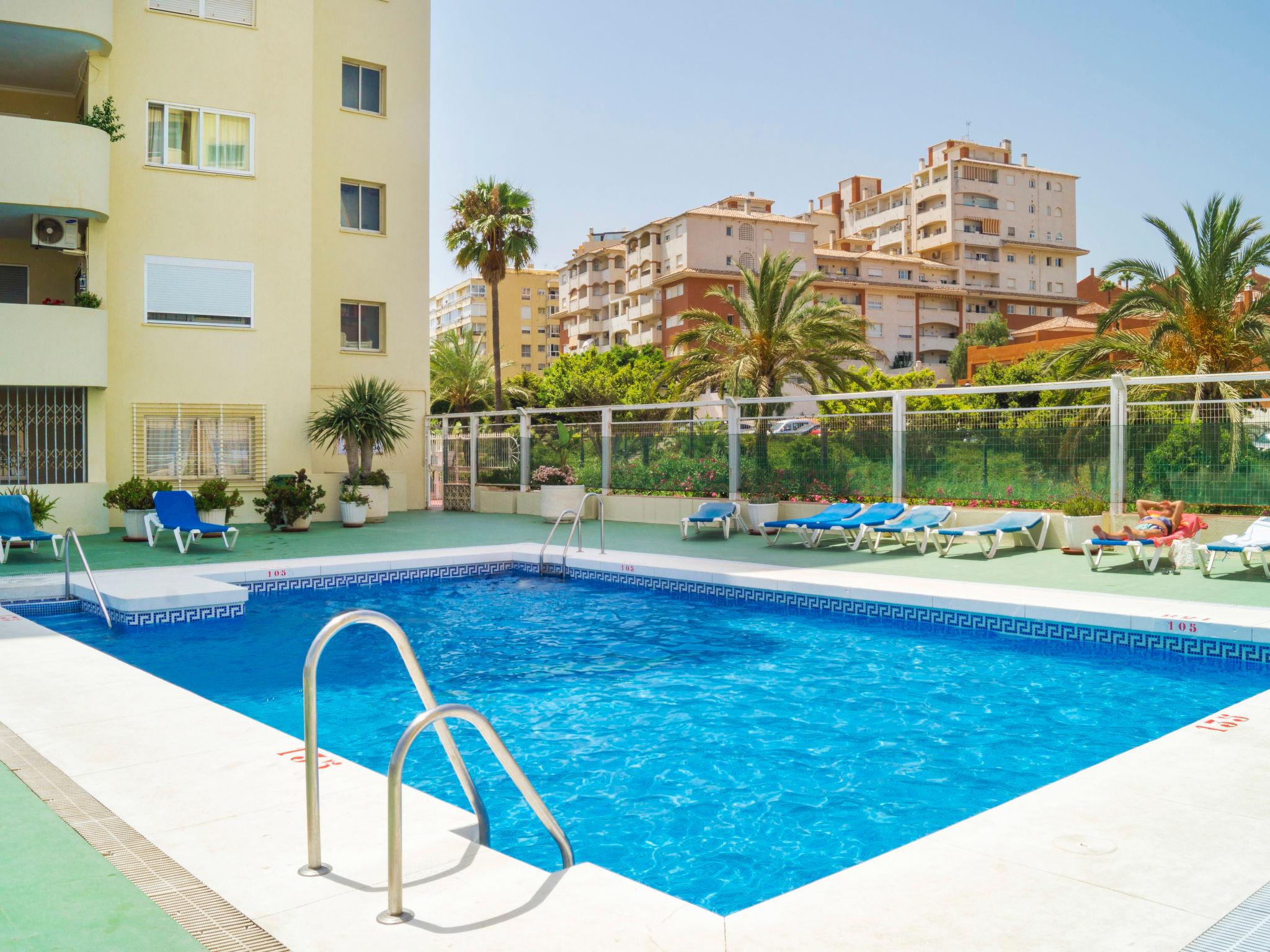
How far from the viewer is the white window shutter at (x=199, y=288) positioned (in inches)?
742

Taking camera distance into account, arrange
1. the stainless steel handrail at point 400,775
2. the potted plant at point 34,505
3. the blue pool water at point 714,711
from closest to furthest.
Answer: the stainless steel handrail at point 400,775, the blue pool water at point 714,711, the potted plant at point 34,505

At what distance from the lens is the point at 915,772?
18.9 feet

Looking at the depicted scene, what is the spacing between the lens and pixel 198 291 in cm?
1925

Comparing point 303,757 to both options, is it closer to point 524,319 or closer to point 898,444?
point 898,444

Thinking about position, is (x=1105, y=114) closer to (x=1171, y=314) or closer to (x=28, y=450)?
(x=1171, y=314)

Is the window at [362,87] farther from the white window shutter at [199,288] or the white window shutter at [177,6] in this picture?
the white window shutter at [199,288]

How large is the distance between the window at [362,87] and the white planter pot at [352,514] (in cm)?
997

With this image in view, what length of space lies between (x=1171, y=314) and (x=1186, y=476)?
635 cm

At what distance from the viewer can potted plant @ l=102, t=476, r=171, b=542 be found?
1614 cm

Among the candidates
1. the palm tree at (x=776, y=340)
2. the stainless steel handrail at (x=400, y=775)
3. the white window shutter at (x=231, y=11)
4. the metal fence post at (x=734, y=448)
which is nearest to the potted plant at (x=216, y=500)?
the metal fence post at (x=734, y=448)

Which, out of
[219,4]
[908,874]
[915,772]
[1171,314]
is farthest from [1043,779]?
[219,4]

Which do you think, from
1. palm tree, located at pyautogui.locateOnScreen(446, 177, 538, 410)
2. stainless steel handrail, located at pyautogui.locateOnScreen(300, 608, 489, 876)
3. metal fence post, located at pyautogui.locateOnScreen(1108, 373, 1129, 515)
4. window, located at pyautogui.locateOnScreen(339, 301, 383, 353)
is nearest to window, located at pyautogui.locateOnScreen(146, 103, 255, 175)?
window, located at pyautogui.locateOnScreen(339, 301, 383, 353)

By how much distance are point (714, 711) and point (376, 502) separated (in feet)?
45.7

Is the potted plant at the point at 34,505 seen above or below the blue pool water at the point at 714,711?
above
